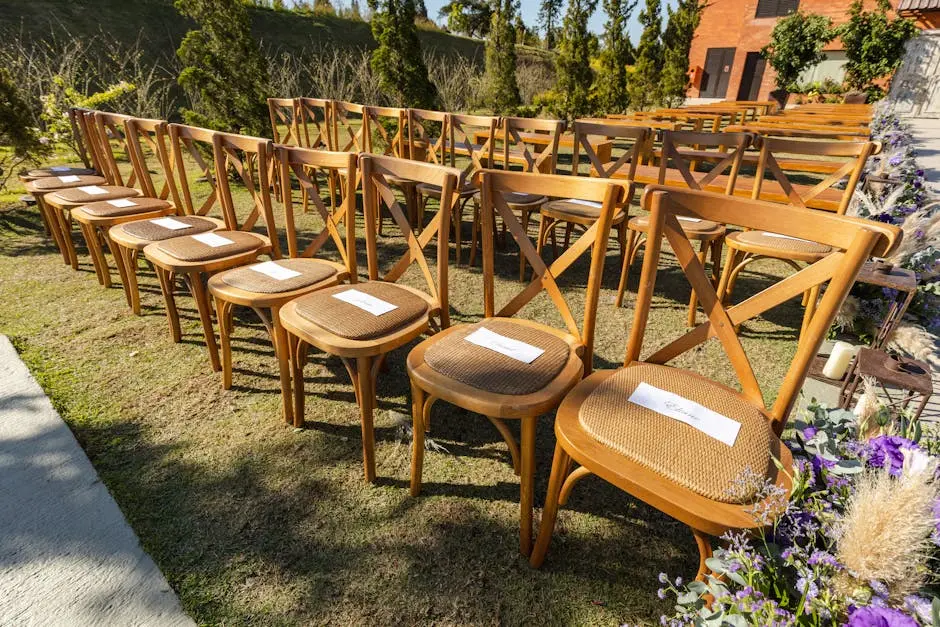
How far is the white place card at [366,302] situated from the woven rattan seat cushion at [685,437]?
818 millimetres

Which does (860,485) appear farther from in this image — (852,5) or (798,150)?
(852,5)

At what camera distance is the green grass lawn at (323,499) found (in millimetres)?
1331

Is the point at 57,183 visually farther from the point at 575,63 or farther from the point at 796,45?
the point at 796,45

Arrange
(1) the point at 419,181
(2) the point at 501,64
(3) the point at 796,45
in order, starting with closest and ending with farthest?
(1) the point at 419,181 → (2) the point at 501,64 → (3) the point at 796,45

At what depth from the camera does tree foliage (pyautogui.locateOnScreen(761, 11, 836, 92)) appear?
15594mm

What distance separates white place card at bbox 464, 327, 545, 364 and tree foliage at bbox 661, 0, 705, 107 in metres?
15.0

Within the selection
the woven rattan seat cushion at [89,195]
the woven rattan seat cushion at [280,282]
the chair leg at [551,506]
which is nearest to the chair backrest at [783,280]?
the chair leg at [551,506]

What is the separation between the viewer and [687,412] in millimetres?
1174

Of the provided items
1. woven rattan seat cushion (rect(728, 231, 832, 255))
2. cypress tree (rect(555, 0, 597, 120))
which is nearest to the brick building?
cypress tree (rect(555, 0, 597, 120))

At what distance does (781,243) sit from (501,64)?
801 centimetres

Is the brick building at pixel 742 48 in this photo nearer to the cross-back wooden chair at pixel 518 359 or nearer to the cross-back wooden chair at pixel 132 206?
the cross-back wooden chair at pixel 518 359

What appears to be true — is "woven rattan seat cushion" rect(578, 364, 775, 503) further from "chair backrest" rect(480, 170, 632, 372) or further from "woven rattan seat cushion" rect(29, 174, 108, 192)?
"woven rattan seat cushion" rect(29, 174, 108, 192)

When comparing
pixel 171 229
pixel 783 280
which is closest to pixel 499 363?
pixel 783 280

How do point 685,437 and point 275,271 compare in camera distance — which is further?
point 275,271
